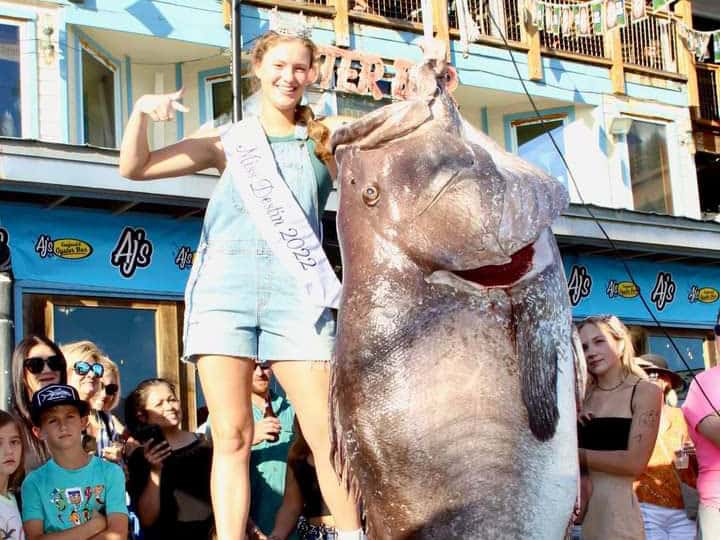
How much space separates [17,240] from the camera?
1101 centimetres

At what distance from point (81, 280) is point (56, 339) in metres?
0.65

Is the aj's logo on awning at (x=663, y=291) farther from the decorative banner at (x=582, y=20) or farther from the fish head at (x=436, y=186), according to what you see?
the fish head at (x=436, y=186)

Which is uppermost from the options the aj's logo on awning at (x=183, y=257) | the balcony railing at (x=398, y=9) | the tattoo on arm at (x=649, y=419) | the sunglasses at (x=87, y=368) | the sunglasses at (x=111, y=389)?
the balcony railing at (x=398, y=9)

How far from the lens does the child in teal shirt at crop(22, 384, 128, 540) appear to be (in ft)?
16.2

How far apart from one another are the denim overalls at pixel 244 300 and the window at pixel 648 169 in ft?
51.9

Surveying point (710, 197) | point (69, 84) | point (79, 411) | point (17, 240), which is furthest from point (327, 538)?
point (710, 197)

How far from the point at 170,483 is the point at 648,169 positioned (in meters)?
14.8

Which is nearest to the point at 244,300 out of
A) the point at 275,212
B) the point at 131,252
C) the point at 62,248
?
the point at 275,212

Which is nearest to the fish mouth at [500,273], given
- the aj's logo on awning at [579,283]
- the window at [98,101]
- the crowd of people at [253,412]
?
the crowd of people at [253,412]

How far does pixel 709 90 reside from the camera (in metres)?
21.1

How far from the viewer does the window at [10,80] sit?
1360 cm

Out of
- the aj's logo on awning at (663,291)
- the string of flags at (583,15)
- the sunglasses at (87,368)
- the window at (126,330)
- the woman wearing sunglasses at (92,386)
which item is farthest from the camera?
the string of flags at (583,15)

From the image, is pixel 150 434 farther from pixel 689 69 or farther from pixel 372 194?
pixel 689 69

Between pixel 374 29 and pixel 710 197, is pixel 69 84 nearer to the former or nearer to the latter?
pixel 374 29
